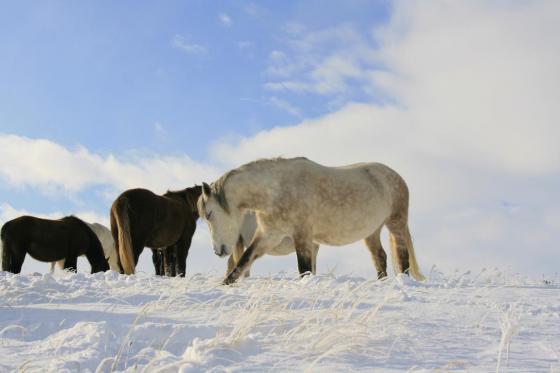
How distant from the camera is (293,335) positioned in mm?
3164

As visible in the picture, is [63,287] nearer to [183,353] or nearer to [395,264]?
[183,353]

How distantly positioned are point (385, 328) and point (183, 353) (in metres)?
1.11

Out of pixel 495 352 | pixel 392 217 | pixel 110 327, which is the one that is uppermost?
pixel 392 217

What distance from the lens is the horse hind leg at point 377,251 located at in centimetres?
851

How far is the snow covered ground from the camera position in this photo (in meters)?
2.72

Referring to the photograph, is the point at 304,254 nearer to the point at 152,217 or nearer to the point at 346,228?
the point at 346,228

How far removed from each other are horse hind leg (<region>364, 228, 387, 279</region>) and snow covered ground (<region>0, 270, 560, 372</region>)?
11.3 ft

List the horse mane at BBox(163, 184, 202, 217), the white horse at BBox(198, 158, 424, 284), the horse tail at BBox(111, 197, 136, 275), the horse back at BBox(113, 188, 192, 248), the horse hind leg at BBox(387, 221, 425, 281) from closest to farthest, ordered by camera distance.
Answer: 1. the white horse at BBox(198, 158, 424, 284)
2. the horse hind leg at BBox(387, 221, 425, 281)
3. the horse tail at BBox(111, 197, 136, 275)
4. the horse back at BBox(113, 188, 192, 248)
5. the horse mane at BBox(163, 184, 202, 217)

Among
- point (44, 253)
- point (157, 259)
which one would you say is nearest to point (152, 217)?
point (157, 259)

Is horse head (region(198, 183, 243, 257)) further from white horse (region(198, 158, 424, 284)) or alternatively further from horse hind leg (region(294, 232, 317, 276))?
horse hind leg (region(294, 232, 317, 276))

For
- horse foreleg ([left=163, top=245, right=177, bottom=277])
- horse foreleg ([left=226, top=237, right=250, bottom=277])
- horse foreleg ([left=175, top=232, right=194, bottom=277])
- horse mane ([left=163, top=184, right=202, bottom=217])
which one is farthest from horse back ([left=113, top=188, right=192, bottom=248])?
horse foreleg ([left=226, top=237, right=250, bottom=277])

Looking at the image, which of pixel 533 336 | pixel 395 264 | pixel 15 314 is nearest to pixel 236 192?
pixel 395 264

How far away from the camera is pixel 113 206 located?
1041cm

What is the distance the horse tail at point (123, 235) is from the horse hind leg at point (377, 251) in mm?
4116
